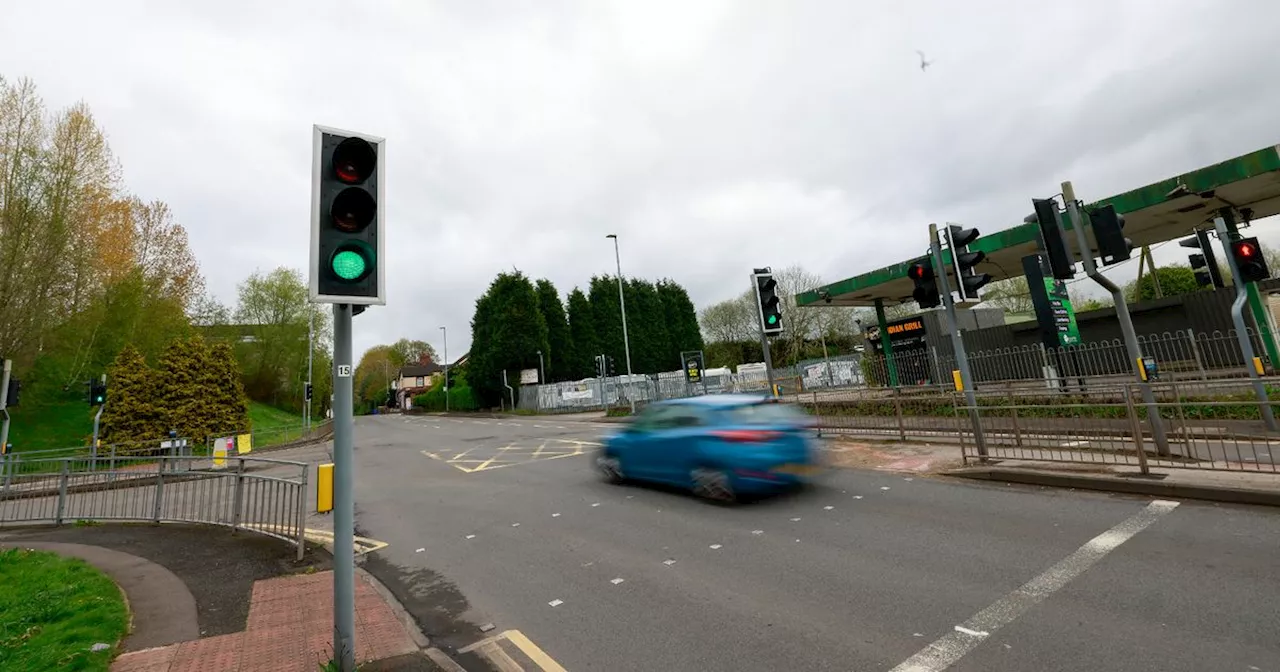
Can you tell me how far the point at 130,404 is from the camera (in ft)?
80.5

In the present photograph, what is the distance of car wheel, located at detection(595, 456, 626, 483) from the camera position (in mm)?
9477

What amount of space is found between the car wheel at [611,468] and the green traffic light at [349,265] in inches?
266

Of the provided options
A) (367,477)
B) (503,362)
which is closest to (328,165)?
(367,477)

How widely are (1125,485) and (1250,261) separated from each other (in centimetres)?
638

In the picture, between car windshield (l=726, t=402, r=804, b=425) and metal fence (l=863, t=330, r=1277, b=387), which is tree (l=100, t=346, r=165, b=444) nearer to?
car windshield (l=726, t=402, r=804, b=425)

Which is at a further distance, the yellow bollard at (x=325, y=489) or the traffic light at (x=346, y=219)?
the yellow bollard at (x=325, y=489)

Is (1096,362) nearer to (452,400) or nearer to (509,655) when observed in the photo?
(509,655)

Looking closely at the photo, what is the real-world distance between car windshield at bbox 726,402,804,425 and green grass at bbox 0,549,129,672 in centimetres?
653

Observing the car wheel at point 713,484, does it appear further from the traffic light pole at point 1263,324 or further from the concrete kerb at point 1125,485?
the traffic light pole at point 1263,324

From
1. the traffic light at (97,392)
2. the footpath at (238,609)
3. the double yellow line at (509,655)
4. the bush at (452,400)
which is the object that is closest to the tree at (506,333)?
the bush at (452,400)

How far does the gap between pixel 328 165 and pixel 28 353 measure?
26.4 meters

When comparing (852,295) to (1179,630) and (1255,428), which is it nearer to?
(1255,428)

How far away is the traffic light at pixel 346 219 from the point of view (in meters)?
3.27

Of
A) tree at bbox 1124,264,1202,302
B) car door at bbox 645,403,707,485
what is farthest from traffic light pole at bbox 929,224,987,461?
tree at bbox 1124,264,1202,302
